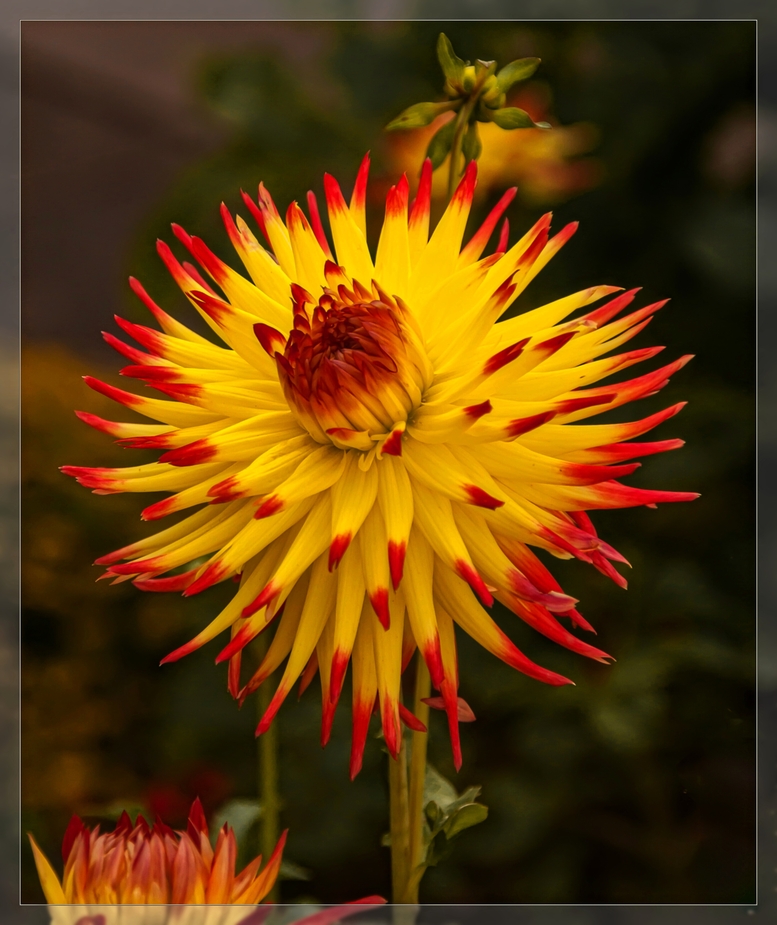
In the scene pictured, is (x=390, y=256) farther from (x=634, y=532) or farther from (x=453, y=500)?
(x=634, y=532)

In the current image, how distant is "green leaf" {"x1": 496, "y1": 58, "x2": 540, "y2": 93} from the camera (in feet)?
1.93

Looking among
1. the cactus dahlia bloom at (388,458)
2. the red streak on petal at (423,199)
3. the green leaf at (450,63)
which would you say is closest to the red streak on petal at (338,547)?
the cactus dahlia bloom at (388,458)

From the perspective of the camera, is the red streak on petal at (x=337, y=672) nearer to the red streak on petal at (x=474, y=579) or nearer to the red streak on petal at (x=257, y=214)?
the red streak on petal at (x=474, y=579)

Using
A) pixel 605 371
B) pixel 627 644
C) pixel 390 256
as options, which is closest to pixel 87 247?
pixel 390 256

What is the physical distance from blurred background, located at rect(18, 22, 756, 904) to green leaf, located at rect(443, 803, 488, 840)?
49 mm

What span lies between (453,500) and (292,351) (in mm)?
121

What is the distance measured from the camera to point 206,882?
561mm

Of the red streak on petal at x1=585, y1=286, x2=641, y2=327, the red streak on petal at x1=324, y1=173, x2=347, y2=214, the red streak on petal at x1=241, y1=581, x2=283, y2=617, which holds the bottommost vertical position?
the red streak on petal at x1=241, y1=581, x2=283, y2=617

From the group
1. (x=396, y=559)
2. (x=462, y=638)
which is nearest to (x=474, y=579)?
(x=396, y=559)

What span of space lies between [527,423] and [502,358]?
0.04 m

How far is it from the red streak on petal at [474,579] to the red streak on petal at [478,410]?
0.25ft

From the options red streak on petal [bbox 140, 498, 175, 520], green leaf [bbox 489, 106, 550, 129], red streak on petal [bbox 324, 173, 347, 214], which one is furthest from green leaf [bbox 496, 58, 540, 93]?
red streak on petal [bbox 140, 498, 175, 520]

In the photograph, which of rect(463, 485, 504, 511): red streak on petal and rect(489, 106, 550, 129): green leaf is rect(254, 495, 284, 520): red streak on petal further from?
rect(489, 106, 550, 129): green leaf

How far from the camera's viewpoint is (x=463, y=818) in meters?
0.57
